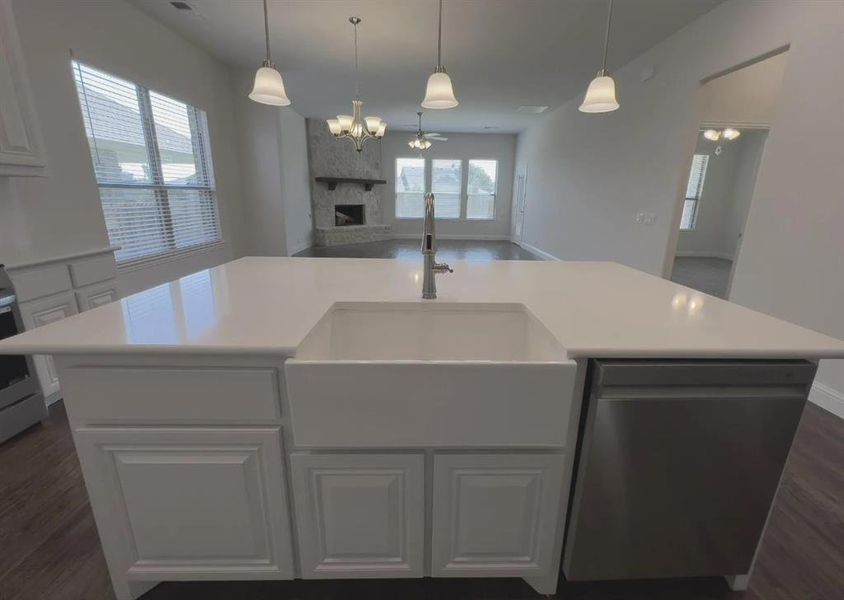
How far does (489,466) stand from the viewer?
1019 mm

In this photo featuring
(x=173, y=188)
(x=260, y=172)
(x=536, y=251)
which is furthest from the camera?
(x=536, y=251)

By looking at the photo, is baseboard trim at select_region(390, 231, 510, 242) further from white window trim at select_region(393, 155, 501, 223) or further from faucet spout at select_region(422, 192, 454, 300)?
faucet spout at select_region(422, 192, 454, 300)

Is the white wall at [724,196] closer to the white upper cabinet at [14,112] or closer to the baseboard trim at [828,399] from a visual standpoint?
the baseboard trim at [828,399]

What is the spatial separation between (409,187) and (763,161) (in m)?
8.62

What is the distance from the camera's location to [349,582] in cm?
127

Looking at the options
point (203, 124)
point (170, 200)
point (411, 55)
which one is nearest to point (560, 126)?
point (411, 55)

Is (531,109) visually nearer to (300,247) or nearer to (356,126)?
(356,126)

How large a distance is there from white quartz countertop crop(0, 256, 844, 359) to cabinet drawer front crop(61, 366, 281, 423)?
0.07 m

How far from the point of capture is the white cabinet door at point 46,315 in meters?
2.08

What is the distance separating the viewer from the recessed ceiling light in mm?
6780

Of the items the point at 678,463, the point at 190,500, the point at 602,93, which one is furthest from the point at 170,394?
the point at 602,93

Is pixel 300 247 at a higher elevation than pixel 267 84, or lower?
lower

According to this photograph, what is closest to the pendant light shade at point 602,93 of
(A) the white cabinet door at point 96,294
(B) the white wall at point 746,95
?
(B) the white wall at point 746,95

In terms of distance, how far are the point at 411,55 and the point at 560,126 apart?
363cm
